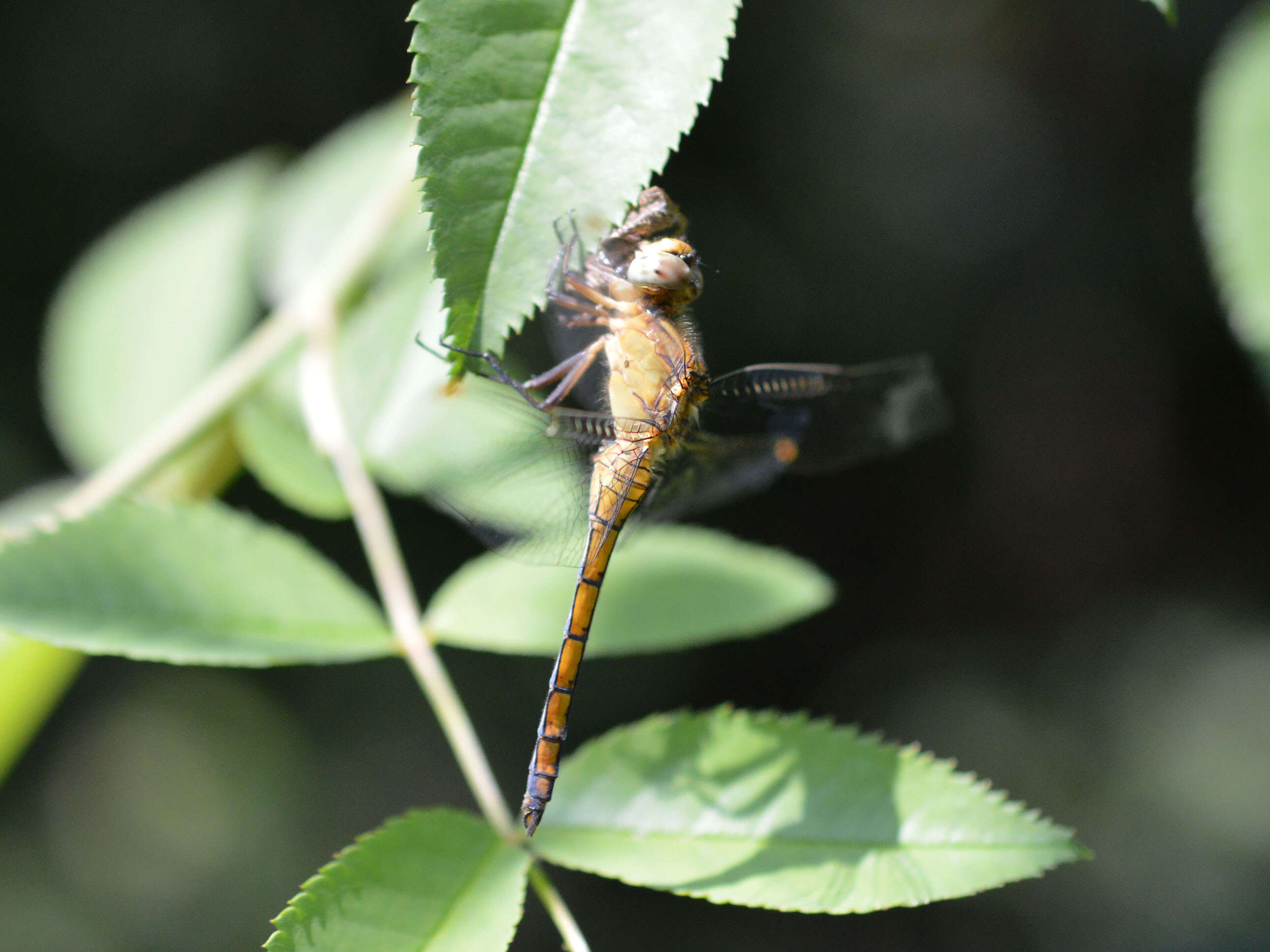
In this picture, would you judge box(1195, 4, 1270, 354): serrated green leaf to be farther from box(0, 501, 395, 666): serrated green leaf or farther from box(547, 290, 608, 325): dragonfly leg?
box(0, 501, 395, 666): serrated green leaf

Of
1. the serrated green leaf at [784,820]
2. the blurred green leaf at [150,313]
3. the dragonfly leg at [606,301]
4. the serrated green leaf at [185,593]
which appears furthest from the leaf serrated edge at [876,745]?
the blurred green leaf at [150,313]

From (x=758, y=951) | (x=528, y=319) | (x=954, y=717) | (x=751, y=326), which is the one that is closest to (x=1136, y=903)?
(x=954, y=717)

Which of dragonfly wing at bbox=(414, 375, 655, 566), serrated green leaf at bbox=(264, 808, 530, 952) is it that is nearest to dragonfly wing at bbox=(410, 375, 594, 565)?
dragonfly wing at bbox=(414, 375, 655, 566)

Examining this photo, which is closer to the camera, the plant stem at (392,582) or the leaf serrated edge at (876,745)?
the leaf serrated edge at (876,745)

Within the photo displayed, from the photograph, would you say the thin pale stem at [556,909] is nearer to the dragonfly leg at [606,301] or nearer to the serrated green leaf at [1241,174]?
the dragonfly leg at [606,301]

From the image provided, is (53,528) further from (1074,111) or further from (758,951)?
(1074,111)

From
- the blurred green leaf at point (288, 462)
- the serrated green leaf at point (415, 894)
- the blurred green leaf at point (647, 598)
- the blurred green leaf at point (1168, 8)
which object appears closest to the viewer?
the blurred green leaf at point (1168, 8)
